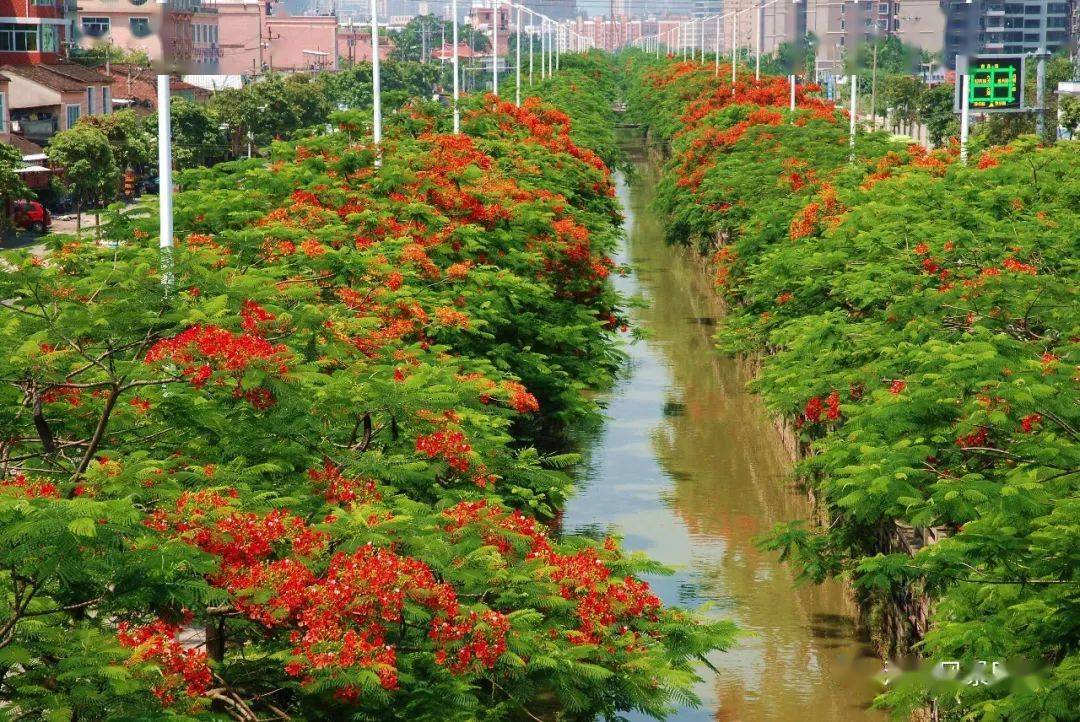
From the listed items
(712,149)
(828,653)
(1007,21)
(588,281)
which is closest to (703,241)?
(712,149)

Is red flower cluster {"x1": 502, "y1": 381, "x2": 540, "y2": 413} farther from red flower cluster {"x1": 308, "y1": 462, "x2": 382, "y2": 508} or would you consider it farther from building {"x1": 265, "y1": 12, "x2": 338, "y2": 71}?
building {"x1": 265, "y1": 12, "x2": 338, "y2": 71}

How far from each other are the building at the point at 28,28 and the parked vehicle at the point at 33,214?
16.3 meters

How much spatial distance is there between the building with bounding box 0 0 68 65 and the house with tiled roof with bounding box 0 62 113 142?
603 mm

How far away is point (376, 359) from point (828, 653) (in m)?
8.39

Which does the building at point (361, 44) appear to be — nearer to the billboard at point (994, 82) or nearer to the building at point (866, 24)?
the building at point (866, 24)

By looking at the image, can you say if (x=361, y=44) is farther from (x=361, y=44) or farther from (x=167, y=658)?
(x=167, y=658)

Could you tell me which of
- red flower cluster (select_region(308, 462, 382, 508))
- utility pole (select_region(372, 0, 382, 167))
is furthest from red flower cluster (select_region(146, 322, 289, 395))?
utility pole (select_region(372, 0, 382, 167))

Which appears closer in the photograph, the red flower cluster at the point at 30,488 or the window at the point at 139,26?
the red flower cluster at the point at 30,488

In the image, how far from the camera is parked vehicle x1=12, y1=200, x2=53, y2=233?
5459cm

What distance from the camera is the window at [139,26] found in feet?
56.2

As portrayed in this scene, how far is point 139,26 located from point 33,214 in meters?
39.4

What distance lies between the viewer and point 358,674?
10.3 m

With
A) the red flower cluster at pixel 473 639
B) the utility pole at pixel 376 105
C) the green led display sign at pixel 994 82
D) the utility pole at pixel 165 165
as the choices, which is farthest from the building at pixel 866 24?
the red flower cluster at pixel 473 639

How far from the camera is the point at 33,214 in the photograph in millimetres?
55375
